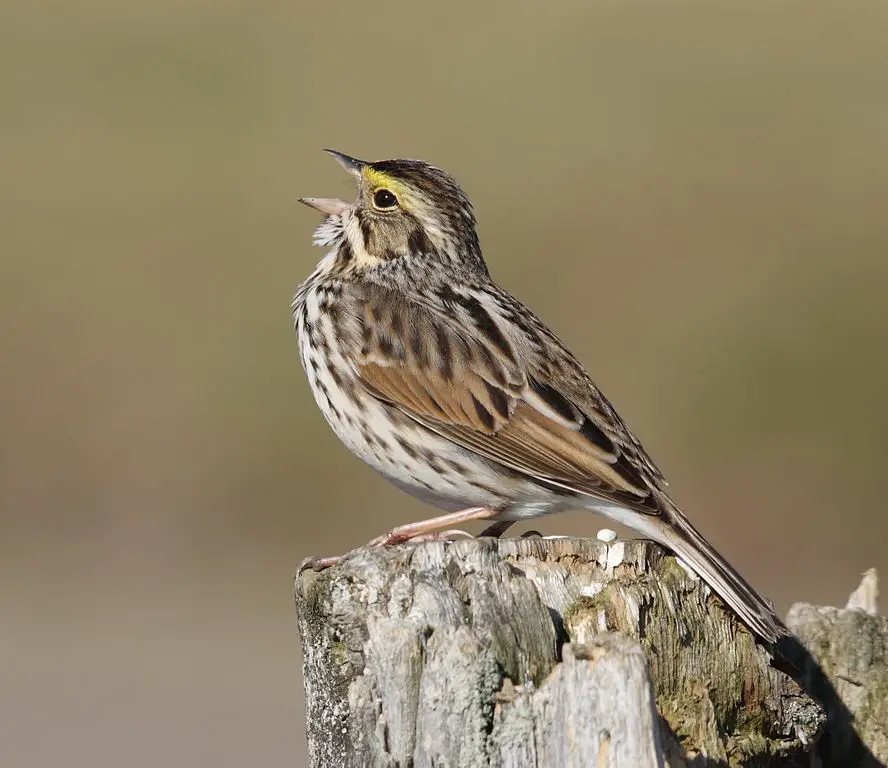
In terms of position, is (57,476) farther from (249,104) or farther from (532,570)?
(532,570)

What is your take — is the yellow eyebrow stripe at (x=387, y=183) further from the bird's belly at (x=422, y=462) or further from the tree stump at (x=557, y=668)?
the tree stump at (x=557, y=668)

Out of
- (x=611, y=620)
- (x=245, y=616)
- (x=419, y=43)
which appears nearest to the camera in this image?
(x=611, y=620)

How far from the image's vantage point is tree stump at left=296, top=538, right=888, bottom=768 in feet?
16.9

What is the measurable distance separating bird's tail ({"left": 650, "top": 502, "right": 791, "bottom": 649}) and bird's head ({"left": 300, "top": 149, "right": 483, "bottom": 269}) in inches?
98.5

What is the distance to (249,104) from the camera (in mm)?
24812

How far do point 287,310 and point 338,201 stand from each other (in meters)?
9.96

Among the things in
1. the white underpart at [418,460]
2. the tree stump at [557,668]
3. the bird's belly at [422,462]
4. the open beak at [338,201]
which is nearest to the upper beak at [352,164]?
the open beak at [338,201]

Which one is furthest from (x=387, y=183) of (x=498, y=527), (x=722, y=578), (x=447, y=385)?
(x=722, y=578)

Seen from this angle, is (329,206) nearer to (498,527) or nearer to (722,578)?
(498,527)

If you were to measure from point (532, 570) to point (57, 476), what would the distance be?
12.9 metres

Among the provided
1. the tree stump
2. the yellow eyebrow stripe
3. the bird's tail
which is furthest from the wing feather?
the tree stump

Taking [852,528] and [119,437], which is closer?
[852,528]

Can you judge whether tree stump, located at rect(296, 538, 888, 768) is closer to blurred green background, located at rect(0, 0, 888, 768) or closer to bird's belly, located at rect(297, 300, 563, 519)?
bird's belly, located at rect(297, 300, 563, 519)

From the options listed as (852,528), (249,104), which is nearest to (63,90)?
(249,104)
